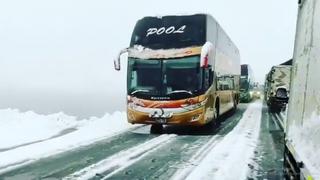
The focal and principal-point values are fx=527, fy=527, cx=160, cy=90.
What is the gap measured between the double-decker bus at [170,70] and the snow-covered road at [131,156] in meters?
0.77

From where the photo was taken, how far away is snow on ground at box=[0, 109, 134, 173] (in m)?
11.4

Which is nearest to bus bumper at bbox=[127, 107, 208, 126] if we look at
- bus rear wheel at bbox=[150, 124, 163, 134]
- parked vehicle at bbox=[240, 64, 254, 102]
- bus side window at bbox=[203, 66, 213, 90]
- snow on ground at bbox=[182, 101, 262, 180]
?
bus side window at bbox=[203, 66, 213, 90]

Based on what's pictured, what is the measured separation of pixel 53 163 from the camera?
33.6ft

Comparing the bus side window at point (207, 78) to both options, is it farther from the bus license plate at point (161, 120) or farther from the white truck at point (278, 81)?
the white truck at point (278, 81)

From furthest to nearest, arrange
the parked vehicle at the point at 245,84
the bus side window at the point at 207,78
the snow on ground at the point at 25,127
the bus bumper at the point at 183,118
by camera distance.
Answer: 1. the parked vehicle at the point at 245,84
2. the bus side window at the point at 207,78
3. the bus bumper at the point at 183,118
4. the snow on ground at the point at 25,127

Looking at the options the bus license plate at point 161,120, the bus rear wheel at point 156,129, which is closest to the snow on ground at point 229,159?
the bus license plate at point 161,120

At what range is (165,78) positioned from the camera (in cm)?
1638

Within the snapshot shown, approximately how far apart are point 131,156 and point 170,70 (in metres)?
5.58

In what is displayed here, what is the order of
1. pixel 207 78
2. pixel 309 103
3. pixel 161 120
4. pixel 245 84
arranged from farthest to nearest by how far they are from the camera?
pixel 245 84 < pixel 207 78 < pixel 161 120 < pixel 309 103

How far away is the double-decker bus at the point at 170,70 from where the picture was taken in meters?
16.1

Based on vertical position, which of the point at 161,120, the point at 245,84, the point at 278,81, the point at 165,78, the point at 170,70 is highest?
the point at 170,70

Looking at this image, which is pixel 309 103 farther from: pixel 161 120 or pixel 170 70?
pixel 170 70

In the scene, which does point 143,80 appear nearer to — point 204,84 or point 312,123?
point 204,84

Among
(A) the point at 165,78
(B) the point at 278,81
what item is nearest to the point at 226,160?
(A) the point at 165,78
